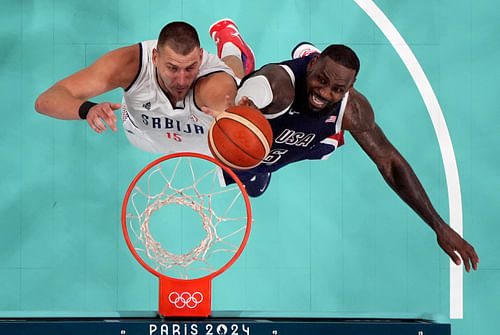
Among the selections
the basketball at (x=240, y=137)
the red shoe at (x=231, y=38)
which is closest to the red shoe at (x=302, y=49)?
the red shoe at (x=231, y=38)

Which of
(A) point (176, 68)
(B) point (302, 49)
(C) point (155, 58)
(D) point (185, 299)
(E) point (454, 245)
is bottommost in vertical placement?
(D) point (185, 299)

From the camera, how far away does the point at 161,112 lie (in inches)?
171

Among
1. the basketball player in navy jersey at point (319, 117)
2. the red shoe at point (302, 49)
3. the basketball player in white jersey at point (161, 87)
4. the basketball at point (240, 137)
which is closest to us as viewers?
the basketball at point (240, 137)

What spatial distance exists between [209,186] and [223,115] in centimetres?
204

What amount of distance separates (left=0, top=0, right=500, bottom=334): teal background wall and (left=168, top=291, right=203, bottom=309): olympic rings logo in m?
2.00

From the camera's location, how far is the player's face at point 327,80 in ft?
Answer: 12.6

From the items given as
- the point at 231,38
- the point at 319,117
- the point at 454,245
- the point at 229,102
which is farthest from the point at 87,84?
the point at 454,245

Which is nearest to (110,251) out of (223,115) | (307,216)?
(307,216)

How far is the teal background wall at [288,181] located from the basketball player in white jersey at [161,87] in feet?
2.35

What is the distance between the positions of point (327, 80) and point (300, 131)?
514mm

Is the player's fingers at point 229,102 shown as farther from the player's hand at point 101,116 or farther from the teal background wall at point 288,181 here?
the teal background wall at point 288,181

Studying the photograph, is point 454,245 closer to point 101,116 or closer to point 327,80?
point 327,80

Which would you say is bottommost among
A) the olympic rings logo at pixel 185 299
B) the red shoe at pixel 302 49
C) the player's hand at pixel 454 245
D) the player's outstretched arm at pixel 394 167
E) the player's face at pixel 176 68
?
the olympic rings logo at pixel 185 299

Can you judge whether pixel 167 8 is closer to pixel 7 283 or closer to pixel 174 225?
pixel 174 225
